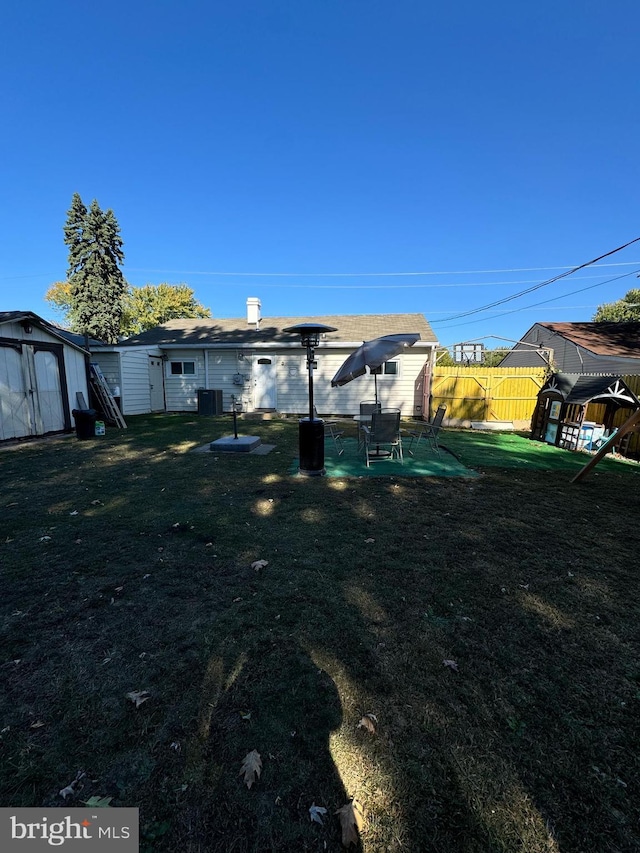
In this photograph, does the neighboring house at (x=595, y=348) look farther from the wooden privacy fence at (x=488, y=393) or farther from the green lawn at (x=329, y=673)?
the green lawn at (x=329, y=673)

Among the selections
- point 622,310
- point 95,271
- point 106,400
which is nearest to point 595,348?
point 106,400

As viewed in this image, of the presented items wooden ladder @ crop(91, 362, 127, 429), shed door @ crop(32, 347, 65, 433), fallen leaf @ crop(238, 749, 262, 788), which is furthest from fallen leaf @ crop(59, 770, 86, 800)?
wooden ladder @ crop(91, 362, 127, 429)

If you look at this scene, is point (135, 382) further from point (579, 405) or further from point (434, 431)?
point (579, 405)

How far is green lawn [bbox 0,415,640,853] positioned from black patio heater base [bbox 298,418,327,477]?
5.78 ft

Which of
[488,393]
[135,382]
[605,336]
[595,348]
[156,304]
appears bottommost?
[488,393]

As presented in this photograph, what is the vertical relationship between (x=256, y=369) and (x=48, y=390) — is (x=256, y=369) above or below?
above

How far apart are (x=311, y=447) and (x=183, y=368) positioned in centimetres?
1211

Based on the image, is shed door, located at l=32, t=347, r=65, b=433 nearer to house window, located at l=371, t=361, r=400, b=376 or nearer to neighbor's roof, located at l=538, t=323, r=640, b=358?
house window, located at l=371, t=361, r=400, b=376

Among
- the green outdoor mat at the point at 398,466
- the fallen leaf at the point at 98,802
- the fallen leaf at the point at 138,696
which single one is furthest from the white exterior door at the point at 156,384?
the fallen leaf at the point at 98,802

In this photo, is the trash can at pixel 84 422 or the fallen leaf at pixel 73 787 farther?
the trash can at pixel 84 422

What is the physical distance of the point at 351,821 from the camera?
4.85 feet

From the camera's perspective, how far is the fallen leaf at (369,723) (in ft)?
6.12

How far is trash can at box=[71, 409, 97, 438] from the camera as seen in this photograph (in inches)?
400

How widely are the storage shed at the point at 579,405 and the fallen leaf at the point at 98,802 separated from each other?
10490mm
